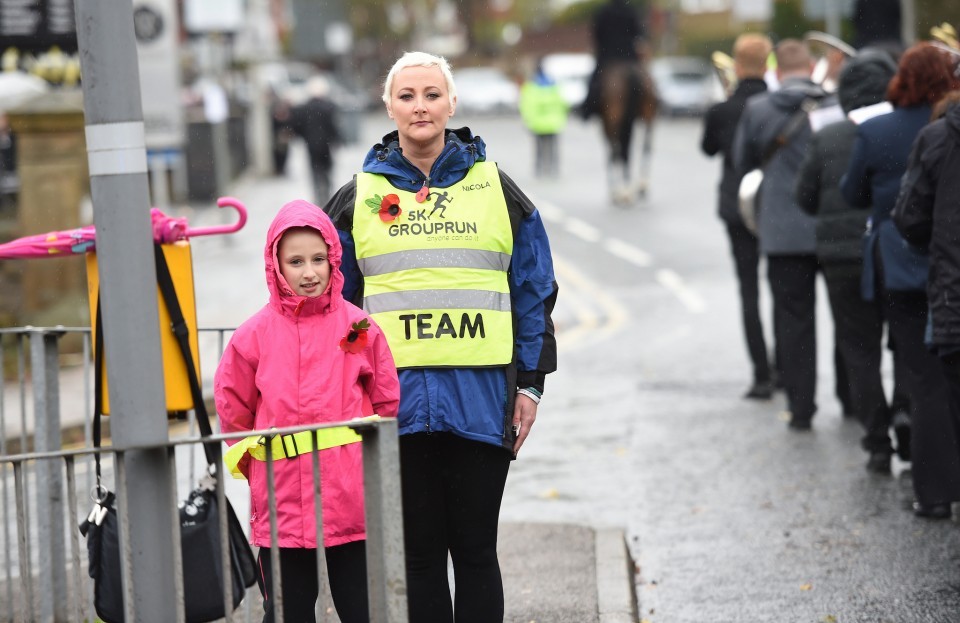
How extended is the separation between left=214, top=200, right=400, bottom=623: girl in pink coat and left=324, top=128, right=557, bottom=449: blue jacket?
123 millimetres

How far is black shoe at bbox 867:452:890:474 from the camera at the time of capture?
25.4 ft

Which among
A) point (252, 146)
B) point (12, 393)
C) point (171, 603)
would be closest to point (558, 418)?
point (12, 393)

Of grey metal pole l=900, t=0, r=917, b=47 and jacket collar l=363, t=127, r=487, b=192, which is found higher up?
grey metal pole l=900, t=0, r=917, b=47

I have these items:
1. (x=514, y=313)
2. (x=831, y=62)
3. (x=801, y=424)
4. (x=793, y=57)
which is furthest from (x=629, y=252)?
(x=514, y=313)

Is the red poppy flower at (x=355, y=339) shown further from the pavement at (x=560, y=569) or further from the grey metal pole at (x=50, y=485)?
the pavement at (x=560, y=569)

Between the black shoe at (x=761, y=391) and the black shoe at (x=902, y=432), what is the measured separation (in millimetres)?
1994

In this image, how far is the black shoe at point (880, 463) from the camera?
7.73 m

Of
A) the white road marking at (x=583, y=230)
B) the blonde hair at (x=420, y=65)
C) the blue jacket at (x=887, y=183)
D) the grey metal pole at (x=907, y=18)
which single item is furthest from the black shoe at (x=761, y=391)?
the grey metal pole at (x=907, y=18)

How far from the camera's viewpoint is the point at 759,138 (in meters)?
8.88

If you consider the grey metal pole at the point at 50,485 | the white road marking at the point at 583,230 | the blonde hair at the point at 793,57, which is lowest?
the white road marking at the point at 583,230

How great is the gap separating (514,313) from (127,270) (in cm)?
123

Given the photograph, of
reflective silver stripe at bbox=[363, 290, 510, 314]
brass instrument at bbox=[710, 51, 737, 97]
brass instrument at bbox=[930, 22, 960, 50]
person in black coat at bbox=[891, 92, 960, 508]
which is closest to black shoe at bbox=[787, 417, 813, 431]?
brass instrument at bbox=[930, 22, 960, 50]

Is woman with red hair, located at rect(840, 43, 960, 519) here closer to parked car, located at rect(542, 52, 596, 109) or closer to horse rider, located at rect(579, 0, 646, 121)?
horse rider, located at rect(579, 0, 646, 121)

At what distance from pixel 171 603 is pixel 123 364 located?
59cm
